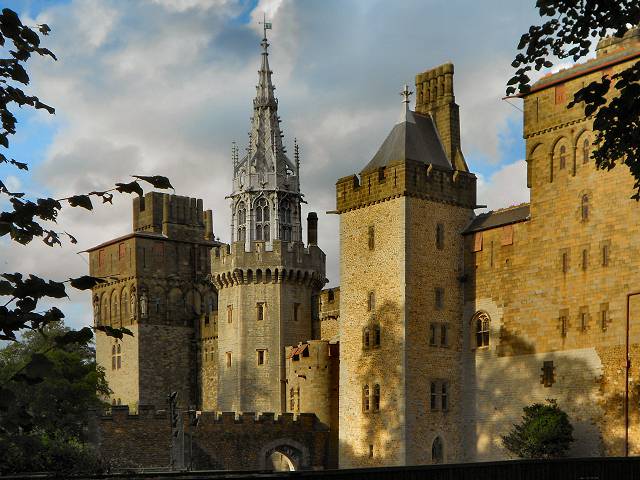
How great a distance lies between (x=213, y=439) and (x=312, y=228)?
18.3 meters

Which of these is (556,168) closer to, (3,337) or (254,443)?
(254,443)

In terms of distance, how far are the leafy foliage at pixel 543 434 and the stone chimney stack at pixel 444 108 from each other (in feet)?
45.7

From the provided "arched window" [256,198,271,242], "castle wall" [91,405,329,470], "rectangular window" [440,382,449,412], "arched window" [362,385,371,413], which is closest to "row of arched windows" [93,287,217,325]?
"arched window" [256,198,271,242]

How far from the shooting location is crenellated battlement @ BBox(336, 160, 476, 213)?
1989 inches

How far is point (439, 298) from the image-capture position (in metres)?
50.3

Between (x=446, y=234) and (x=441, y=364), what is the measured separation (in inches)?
240

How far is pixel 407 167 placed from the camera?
5047cm

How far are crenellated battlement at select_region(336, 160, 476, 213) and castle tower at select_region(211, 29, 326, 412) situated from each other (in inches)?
483

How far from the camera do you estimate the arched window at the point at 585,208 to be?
148ft

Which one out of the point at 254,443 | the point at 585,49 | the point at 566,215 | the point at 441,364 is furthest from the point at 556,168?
the point at 585,49

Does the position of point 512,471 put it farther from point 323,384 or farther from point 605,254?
point 323,384

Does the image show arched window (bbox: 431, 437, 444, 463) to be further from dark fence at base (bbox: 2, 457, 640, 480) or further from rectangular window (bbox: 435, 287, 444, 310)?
dark fence at base (bbox: 2, 457, 640, 480)

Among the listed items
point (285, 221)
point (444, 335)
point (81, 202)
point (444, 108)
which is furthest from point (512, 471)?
point (285, 221)

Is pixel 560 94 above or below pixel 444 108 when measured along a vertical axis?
below
